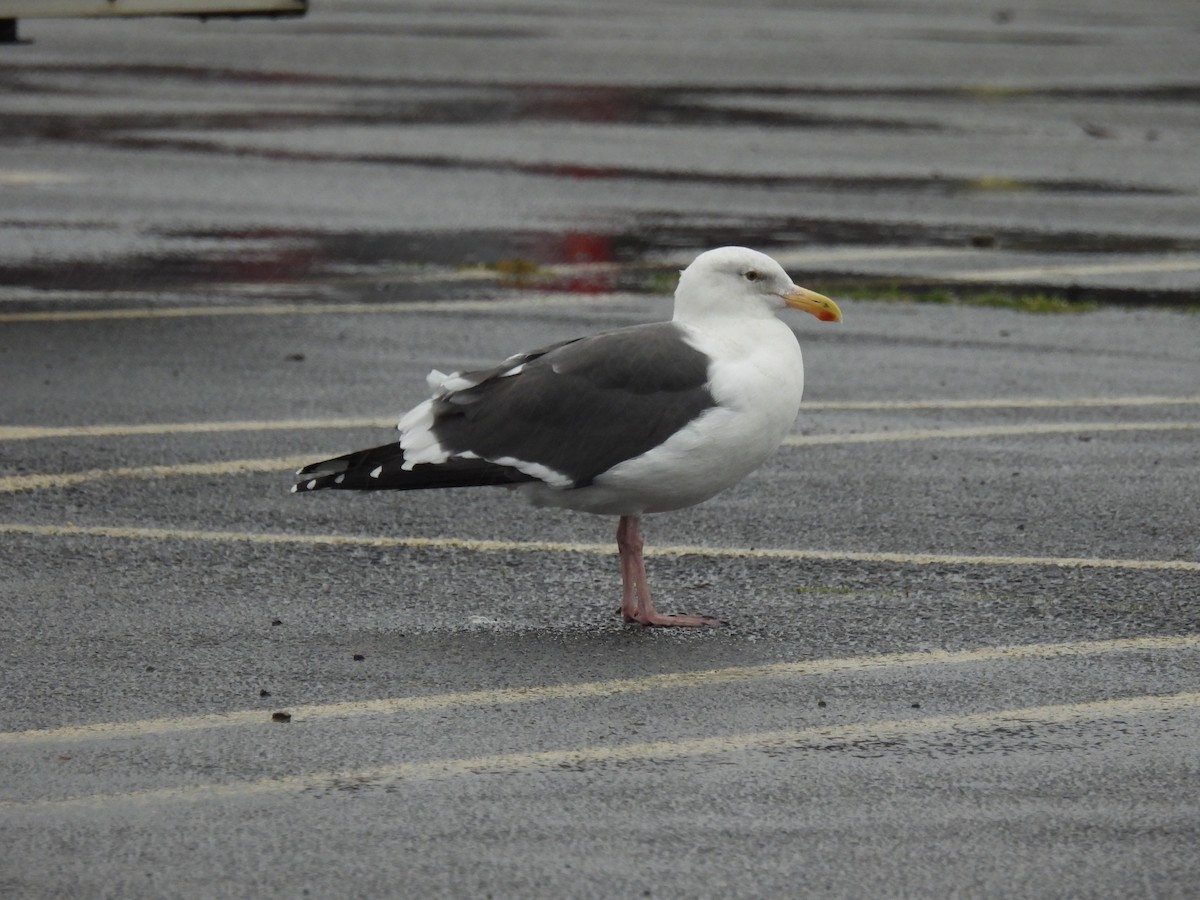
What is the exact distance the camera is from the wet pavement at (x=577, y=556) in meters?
5.18

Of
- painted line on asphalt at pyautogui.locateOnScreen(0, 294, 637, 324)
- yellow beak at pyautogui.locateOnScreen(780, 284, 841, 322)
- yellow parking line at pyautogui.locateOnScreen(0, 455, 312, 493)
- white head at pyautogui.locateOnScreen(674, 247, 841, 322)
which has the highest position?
white head at pyautogui.locateOnScreen(674, 247, 841, 322)

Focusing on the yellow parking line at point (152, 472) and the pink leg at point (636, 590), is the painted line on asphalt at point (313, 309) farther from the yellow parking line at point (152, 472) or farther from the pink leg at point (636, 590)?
the pink leg at point (636, 590)

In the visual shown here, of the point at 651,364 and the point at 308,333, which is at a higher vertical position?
the point at 651,364

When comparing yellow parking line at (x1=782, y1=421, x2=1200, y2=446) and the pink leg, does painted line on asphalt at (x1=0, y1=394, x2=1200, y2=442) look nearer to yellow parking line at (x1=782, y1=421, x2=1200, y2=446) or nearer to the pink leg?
yellow parking line at (x1=782, y1=421, x2=1200, y2=446)

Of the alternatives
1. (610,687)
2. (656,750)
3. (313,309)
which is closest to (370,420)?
(313,309)

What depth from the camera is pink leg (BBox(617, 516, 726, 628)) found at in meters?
6.88

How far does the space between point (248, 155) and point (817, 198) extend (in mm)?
4729

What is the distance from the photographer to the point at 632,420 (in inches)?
267

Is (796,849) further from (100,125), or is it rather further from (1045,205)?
(100,125)

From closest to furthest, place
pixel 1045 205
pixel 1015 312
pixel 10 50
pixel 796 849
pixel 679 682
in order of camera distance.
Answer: pixel 796 849
pixel 679 682
pixel 1015 312
pixel 1045 205
pixel 10 50

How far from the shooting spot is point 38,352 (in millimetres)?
11070

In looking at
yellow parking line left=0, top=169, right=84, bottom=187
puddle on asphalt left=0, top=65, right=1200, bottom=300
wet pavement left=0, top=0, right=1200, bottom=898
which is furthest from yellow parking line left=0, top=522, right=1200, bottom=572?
yellow parking line left=0, top=169, right=84, bottom=187

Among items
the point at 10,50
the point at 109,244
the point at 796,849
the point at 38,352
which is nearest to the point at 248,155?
the point at 109,244

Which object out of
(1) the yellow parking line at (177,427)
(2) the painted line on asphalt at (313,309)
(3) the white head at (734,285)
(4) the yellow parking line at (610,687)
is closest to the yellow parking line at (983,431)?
(1) the yellow parking line at (177,427)
